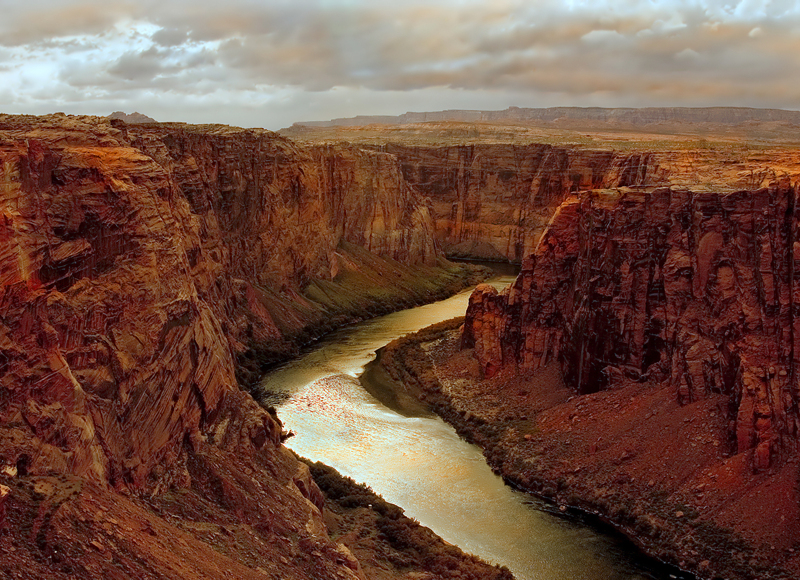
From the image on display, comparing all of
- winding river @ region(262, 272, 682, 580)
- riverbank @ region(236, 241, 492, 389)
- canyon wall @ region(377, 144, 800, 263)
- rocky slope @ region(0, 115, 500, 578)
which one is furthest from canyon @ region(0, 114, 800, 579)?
canyon wall @ region(377, 144, 800, 263)

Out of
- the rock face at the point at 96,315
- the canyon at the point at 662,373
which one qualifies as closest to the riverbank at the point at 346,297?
the canyon at the point at 662,373

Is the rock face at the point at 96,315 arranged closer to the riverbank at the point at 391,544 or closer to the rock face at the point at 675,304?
the riverbank at the point at 391,544

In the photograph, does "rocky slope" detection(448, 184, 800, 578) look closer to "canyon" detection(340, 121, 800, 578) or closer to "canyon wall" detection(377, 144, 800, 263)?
"canyon" detection(340, 121, 800, 578)

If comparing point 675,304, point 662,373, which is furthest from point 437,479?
point 675,304

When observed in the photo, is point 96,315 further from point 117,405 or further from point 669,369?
point 669,369

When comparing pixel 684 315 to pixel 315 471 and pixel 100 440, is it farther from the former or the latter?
pixel 100 440

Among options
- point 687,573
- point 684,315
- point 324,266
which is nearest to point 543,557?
point 687,573
